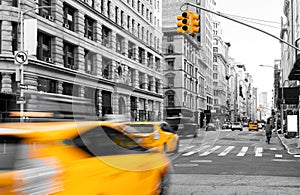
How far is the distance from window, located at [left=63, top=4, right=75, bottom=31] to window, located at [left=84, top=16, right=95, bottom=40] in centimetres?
45

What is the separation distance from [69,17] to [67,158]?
297cm

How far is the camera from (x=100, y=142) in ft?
17.4

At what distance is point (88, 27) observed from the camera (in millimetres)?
5984

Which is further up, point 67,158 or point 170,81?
point 170,81

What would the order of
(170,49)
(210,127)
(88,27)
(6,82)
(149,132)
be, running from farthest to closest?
(6,82)
(210,127)
(88,27)
(149,132)
(170,49)

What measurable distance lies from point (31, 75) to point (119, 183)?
13636mm

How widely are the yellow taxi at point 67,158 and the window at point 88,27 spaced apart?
3.83ft

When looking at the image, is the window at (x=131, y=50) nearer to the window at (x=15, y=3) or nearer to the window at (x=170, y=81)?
the window at (x=170, y=81)

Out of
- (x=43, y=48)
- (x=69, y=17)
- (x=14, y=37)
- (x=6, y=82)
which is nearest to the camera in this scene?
(x=69, y=17)

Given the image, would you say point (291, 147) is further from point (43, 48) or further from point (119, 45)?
point (119, 45)

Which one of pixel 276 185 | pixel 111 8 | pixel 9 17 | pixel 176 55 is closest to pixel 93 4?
pixel 111 8

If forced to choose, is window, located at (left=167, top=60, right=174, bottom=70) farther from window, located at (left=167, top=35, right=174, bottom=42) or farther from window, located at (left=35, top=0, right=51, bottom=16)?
window, located at (left=35, top=0, right=51, bottom=16)

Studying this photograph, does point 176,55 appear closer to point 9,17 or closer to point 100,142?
point 100,142

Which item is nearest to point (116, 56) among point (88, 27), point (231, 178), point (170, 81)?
point (170, 81)
